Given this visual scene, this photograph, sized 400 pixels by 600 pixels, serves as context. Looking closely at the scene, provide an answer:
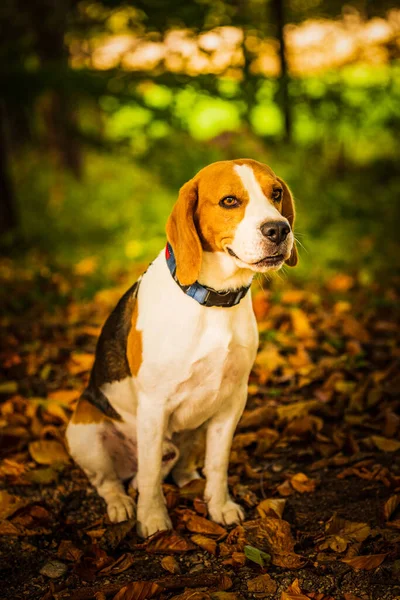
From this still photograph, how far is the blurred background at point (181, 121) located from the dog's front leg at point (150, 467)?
357 centimetres

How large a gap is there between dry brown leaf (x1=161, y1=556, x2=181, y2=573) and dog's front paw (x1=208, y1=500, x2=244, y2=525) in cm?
42

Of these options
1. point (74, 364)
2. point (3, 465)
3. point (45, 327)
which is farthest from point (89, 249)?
point (3, 465)

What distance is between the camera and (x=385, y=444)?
3898 mm

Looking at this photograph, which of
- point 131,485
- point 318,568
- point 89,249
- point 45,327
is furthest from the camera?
point 89,249

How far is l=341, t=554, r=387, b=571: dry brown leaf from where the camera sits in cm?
283

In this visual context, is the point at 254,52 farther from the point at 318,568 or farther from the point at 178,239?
the point at 318,568

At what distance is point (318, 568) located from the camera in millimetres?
2859

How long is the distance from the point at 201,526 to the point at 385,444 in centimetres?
131

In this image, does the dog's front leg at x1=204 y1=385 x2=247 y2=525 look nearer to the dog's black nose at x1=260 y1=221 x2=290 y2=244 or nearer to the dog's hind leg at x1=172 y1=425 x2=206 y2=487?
the dog's hind leg at x1=172 y1=425 x2=206 y2=487

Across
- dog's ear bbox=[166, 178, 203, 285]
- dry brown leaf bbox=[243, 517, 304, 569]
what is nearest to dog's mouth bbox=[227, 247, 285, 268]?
dog's ear bbox=[166, 178, 203, 285]

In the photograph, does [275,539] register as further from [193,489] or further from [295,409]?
[295,409]

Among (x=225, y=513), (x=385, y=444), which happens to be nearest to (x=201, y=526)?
(x=225, y=513)

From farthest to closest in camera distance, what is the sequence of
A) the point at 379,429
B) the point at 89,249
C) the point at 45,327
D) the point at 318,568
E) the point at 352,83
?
1. the point at 352,83
2. the point at 89,249
3. the point at 45,327
4. the point at 379,429
5. the point at 318,568

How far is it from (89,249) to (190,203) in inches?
222
